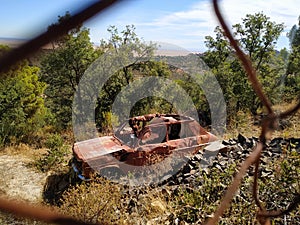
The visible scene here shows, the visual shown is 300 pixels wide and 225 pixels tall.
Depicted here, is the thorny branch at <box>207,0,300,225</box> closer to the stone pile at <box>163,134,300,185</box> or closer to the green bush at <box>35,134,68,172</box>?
the stone pile at <box>163,134,300,185</box>

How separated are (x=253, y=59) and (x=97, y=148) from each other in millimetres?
7474

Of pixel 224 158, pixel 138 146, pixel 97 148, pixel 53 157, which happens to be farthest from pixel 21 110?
pixel 224 158

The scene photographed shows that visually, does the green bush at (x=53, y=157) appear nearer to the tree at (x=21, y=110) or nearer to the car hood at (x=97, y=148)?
the car hood at (x=97, y=148)

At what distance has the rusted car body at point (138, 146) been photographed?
5724 millimetres

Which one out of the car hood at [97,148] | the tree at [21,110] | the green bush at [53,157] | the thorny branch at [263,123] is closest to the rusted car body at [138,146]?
the car hood at [97,148]

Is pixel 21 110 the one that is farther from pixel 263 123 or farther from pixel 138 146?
pixel 263 123

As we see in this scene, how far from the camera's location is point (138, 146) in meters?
5.94

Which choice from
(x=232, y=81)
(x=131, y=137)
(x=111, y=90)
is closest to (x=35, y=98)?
(x=111, y=90)

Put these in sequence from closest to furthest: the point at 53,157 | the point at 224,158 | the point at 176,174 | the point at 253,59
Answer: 1. the point at 176,174
2. the point at 224,158
3. the point at 53,157
4. the point at 253,59

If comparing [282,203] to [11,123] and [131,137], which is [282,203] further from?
[11,123]

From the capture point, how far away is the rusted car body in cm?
572

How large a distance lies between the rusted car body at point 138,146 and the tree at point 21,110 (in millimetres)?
3218

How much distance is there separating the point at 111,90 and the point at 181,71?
8.81ft

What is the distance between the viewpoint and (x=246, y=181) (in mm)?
4109
